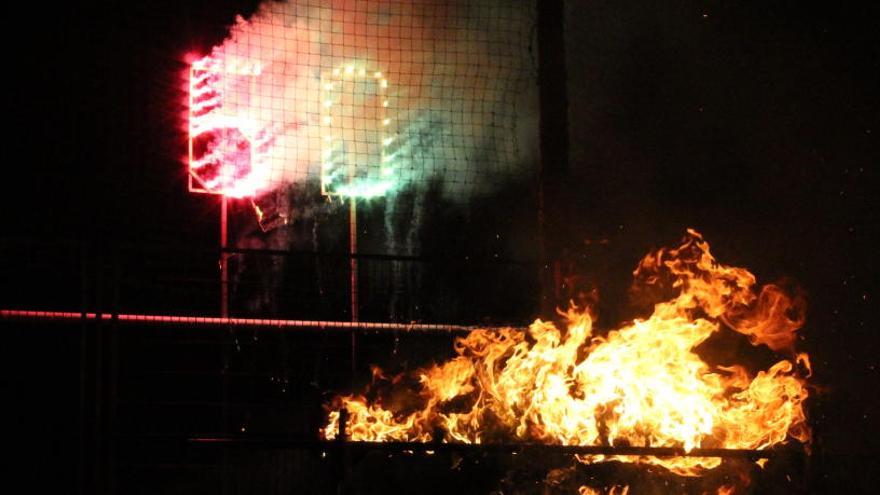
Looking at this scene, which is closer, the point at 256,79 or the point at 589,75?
the point at 589,75

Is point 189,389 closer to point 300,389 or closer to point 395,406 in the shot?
point 300,389

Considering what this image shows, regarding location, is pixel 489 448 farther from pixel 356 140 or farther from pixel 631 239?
pixel 356 140

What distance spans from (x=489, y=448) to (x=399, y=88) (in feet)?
16.8

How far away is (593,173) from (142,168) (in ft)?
25.0

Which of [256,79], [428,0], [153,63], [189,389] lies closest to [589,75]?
[428,0]

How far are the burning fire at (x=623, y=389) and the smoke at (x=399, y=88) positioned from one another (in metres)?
2.05

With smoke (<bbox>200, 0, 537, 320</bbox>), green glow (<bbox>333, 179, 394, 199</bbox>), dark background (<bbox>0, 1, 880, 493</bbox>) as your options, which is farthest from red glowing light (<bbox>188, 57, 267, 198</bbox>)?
dark background (<bbox>0, 1, 880, 493</bbox>)

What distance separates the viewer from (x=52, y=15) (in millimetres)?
11617

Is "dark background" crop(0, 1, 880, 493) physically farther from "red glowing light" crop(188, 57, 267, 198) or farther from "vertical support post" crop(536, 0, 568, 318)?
"red glowing light" crop(188, 57, 267, 198)

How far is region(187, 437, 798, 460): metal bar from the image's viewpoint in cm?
482

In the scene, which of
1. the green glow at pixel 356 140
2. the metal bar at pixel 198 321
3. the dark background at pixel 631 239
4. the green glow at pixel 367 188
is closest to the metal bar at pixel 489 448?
the dark background at pixel 631 239

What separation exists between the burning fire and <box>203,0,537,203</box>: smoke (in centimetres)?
205

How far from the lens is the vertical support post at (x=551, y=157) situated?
6.47 metres

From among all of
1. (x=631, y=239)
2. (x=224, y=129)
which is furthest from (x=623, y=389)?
(x=224, y=129)
